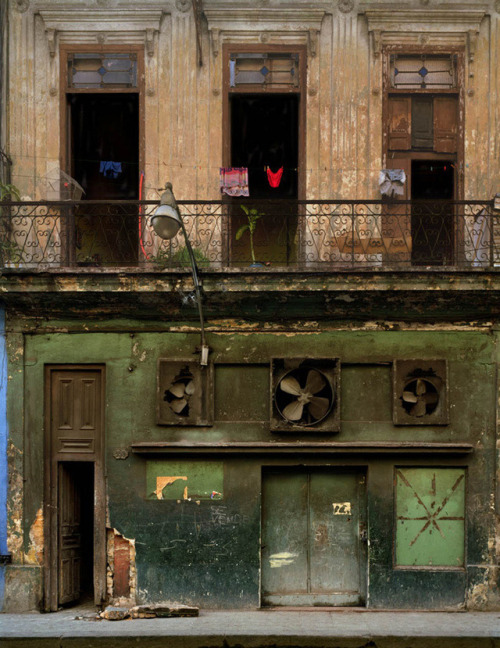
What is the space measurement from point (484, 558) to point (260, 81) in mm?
6671

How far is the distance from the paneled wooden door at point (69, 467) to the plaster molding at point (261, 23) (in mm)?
4653

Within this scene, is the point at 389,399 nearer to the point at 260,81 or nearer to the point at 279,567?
the point at 279,567

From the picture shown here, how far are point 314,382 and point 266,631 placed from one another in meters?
2.99

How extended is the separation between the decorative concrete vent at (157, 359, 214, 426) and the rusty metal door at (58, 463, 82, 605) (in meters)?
1.51

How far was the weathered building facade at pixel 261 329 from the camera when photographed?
381 inches

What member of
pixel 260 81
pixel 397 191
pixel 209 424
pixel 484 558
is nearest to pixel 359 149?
pixel 397 191

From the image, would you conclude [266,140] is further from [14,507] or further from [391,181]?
[14,507]

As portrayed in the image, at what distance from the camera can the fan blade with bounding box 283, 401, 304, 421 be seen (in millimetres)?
9781

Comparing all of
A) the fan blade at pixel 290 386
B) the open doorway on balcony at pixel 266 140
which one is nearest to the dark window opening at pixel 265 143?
the open doorway on balcony at pixel 266 140

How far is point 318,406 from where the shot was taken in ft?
32.1

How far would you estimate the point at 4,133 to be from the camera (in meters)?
10.2

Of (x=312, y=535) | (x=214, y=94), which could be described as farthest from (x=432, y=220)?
(x=312, y=535)

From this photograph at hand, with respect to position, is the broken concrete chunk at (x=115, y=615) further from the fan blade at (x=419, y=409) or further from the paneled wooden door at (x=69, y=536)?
the fan blade at (x=419, y=409)

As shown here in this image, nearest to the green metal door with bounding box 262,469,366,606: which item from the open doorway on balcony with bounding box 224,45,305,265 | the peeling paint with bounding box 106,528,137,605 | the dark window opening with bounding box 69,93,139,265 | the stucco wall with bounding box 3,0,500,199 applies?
the peeling paint with bounding box 106,528,137,605
